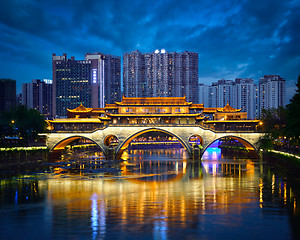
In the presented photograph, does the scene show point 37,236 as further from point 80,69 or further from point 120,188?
point 80,69

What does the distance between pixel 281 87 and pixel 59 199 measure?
138015mm

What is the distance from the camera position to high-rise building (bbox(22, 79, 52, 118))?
176 meters

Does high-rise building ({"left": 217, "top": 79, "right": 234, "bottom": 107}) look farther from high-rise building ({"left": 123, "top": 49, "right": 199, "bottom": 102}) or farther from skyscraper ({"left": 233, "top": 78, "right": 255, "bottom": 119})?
high-rise building ({"left": 123, "top": 49, "right": 199, "bottom": 102})

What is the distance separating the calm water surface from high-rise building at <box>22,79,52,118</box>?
14314 cm

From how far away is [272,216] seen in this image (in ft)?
70.9

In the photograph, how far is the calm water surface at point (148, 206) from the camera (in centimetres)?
1873

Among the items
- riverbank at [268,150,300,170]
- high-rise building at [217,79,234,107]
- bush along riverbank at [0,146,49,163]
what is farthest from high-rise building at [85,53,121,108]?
riverbank at [268,150,300,170]

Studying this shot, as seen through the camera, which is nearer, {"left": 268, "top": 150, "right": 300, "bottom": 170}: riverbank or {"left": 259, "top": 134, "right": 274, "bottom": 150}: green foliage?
{"left": 268, "top": 150, "right": 300, "bottom": 170}: riverbank

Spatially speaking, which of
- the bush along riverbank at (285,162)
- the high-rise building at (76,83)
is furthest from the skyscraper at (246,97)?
the bush along riverbank at (285,162)

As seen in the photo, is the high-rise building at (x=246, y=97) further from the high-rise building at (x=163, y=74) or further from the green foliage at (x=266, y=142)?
the green foliage at (x=266, y=142)

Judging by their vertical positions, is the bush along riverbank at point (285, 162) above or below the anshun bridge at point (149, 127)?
below

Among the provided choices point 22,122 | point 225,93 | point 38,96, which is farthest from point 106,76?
point 22,122

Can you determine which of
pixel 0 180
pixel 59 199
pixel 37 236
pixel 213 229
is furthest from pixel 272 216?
pixel 0 180

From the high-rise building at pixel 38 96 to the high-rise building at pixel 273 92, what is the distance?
366 ft
